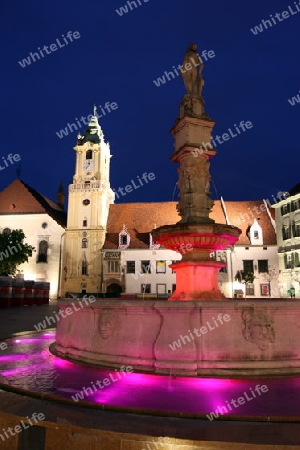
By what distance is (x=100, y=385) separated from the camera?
4840 mm

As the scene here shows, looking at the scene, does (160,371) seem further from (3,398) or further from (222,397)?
(3,398)

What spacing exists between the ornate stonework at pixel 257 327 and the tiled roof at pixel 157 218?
38.1 metres

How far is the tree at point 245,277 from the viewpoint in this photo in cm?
3991

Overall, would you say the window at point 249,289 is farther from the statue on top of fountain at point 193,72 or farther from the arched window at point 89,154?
the statue on top of fountain at point 193,72

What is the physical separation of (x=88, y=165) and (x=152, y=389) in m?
46.8

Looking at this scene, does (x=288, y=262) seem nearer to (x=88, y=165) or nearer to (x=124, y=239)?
(x=124, y=239)

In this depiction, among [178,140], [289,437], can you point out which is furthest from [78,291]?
[289,437]

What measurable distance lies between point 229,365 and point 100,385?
199 cm

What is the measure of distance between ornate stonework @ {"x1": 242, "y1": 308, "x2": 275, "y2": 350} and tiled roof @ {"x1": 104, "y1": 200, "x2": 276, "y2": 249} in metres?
38.1

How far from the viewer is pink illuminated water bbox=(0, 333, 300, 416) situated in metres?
4.00

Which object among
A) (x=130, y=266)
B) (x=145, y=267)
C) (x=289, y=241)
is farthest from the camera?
(x=130, y=266)

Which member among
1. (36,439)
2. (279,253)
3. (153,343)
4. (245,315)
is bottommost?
(36,439)

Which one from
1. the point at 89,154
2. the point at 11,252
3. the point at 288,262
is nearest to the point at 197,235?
the point at 11,252

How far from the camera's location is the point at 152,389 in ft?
15.4
